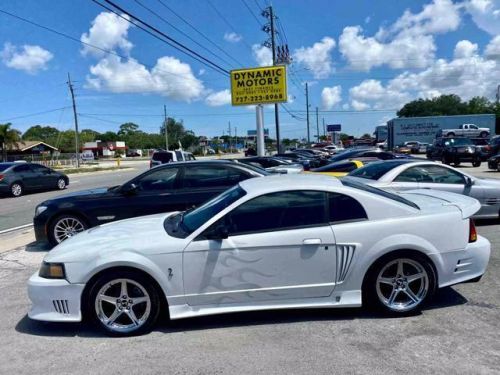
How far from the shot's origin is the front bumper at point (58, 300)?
4.07 metres

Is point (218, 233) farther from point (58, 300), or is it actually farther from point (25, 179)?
point (25, 179)

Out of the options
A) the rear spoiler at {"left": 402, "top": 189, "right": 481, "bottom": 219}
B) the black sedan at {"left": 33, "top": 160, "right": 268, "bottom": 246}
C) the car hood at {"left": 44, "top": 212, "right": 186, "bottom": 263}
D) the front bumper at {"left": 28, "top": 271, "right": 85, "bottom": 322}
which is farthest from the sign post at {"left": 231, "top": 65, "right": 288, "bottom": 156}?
the front bumper at {"left": 28, "top": 271, "right": 85, "bottom": 322}

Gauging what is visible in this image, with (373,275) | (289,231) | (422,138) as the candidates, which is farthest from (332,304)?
(422,138)

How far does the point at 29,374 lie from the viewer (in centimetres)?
350

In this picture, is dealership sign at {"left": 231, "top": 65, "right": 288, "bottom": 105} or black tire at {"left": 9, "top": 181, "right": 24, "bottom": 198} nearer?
black tire at {"left": 9, "top": 181, "right": 24, "bottom": 198}

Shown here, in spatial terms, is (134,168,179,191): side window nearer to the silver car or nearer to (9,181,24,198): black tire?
the silver car

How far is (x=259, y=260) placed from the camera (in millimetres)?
4102

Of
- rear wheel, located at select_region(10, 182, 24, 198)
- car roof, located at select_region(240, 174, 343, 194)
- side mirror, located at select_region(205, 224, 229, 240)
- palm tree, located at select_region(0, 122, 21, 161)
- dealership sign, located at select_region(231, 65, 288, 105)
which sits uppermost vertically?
dealership sign, located at select_region(231, 65, 288, 105)

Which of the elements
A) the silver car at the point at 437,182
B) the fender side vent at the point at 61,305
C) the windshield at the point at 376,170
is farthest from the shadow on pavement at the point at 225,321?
the windshield at the point at 376,170

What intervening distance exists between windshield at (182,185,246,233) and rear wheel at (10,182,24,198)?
16.5 meters

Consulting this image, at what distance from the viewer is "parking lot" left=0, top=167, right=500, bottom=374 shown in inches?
137

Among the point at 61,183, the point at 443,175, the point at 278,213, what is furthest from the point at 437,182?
the point at 61,183

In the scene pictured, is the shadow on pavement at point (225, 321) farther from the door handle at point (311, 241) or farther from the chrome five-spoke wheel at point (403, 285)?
the door handle at point (311, 241)

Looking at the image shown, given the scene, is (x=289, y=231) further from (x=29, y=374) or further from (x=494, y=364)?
(x=29, y=374)
